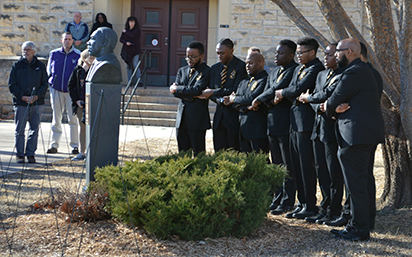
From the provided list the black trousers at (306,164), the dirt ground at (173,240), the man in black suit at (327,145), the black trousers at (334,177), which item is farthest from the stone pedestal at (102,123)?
the black trousers at (334,177)

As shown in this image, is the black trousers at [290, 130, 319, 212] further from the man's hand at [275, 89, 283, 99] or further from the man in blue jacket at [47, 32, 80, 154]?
the man in blue jacket at [47, 32, 80, 154]

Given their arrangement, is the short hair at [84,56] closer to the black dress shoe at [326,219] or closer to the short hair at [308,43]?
the short hair at [308,43]

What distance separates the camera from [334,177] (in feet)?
15.9

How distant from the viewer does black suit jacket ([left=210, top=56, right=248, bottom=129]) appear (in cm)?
622

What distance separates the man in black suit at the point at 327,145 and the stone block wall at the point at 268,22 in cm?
968

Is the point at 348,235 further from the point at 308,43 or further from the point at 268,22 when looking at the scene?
the point at 268,22

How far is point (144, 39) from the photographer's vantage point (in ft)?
50.6

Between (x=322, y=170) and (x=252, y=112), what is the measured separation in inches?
48.2

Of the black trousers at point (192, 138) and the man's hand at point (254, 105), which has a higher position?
the man's hand at point (254, 105)

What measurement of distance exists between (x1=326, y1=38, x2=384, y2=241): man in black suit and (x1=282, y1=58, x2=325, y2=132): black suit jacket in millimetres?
602

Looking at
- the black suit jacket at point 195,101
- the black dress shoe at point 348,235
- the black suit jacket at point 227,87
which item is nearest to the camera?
the black dress shoe at point 348,235

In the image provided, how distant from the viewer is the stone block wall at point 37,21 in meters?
14.5

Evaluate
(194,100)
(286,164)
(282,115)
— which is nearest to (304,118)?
(282,115)

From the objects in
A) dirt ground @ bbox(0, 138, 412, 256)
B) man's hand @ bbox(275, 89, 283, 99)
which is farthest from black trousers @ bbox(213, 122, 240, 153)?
dirt ground @ bbox(0, 138, 412, 256)
